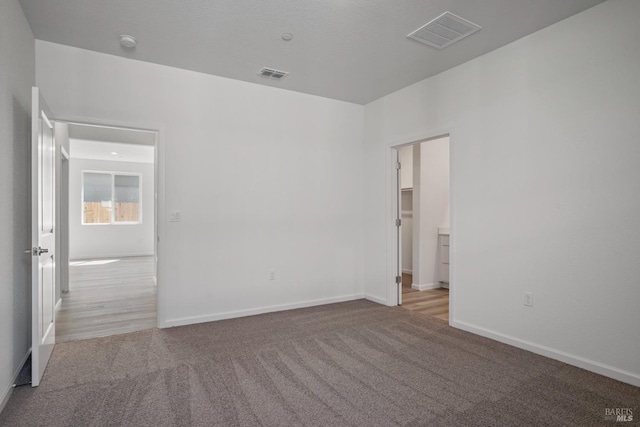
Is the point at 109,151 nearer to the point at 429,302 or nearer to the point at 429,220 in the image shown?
the point at 429,220

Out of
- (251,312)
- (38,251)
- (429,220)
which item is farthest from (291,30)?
(429,220)

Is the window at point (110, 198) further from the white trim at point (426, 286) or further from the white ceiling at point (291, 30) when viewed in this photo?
the white trim at point (426, 286)

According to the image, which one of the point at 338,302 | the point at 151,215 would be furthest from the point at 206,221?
the point at 151,215

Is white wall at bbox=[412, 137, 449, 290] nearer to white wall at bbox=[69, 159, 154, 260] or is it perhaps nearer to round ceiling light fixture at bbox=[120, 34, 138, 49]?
round ceiling light fixture at bbox=[120, 34, 138, 49]

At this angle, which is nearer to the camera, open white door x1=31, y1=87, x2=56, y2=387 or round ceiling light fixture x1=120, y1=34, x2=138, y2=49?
open white door x1=31, y1=87, x2=56, y2=387

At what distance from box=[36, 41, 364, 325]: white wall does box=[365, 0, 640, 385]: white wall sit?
4.97ft

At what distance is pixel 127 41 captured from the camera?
301 cm

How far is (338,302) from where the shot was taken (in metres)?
4.61

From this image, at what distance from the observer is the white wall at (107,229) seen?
9.15 meters

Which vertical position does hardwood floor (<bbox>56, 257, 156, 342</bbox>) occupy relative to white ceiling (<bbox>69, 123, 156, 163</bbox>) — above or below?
below

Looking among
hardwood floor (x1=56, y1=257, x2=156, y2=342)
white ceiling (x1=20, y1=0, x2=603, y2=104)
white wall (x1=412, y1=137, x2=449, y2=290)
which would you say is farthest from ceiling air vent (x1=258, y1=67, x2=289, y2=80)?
hardwood floor (x1=56, y1=257, x2=156, y2=342)

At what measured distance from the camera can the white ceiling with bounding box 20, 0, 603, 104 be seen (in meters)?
2.53

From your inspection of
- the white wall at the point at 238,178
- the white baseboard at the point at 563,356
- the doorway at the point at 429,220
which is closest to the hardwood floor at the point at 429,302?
the doorway at the point at 429,220

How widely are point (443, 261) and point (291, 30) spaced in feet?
13.5
